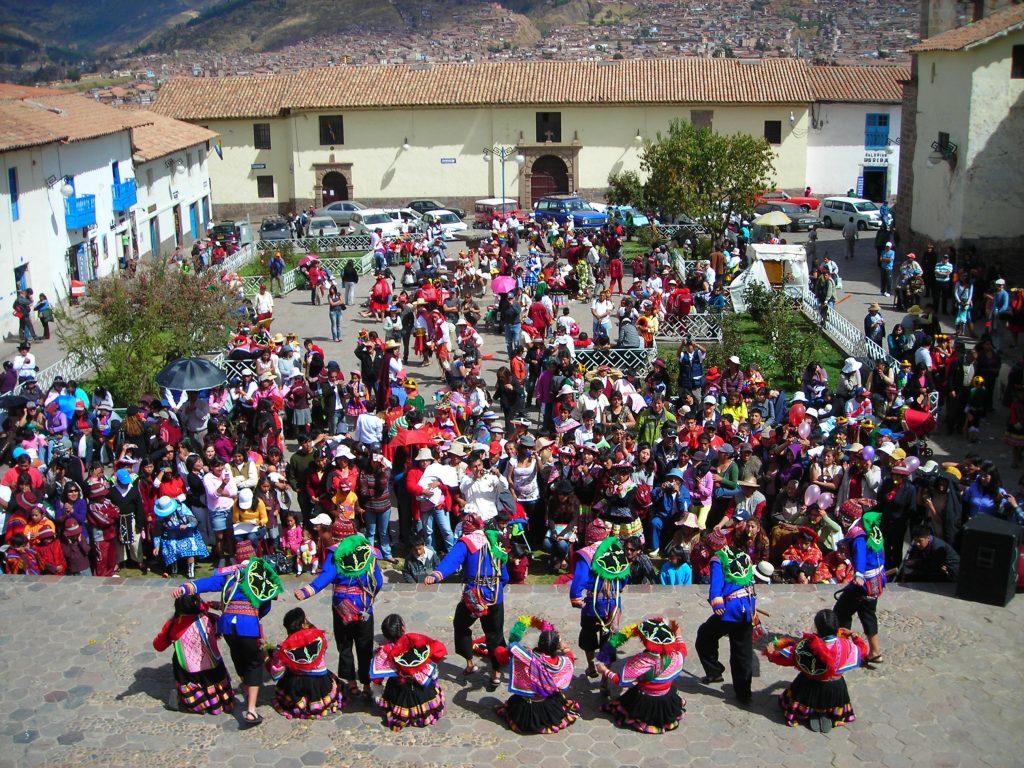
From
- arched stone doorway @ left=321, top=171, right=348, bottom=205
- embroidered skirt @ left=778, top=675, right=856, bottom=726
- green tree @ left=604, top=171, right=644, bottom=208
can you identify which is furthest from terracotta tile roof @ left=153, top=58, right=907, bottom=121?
embroidered skirt @ left=778, top=675, right=856, bottom=726

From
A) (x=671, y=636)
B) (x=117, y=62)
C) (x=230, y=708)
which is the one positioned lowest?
(x=230, y=708)

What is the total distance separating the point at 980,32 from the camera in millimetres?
27141

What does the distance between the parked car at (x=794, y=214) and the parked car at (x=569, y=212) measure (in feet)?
17.1

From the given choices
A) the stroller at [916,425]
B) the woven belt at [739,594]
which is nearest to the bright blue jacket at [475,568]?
the woven belt at [739,594]

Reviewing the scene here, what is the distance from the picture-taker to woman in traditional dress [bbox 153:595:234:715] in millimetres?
8906

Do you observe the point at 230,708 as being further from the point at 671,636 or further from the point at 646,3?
the point at 646,3

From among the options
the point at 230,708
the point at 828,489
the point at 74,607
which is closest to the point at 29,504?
the point at 74,607

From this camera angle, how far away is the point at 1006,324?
21047mm

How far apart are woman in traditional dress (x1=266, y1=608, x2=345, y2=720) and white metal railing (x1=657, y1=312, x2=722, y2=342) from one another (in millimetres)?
13949

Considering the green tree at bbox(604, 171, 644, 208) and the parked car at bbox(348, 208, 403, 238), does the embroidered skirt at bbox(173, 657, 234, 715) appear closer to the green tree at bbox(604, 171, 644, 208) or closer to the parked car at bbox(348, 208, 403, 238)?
the parked car at bbox(348, 208, 403, 238)

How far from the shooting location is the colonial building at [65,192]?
27531 millimetres

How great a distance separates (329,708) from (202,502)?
4.14 m

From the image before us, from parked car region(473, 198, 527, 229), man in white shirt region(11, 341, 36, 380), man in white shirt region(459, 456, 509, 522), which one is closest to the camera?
man in white shirt region(459, 456, 509, 522)

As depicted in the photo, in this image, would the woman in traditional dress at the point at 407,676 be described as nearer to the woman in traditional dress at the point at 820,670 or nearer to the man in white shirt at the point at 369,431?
the woman in traditional dress at the point at 820,670
